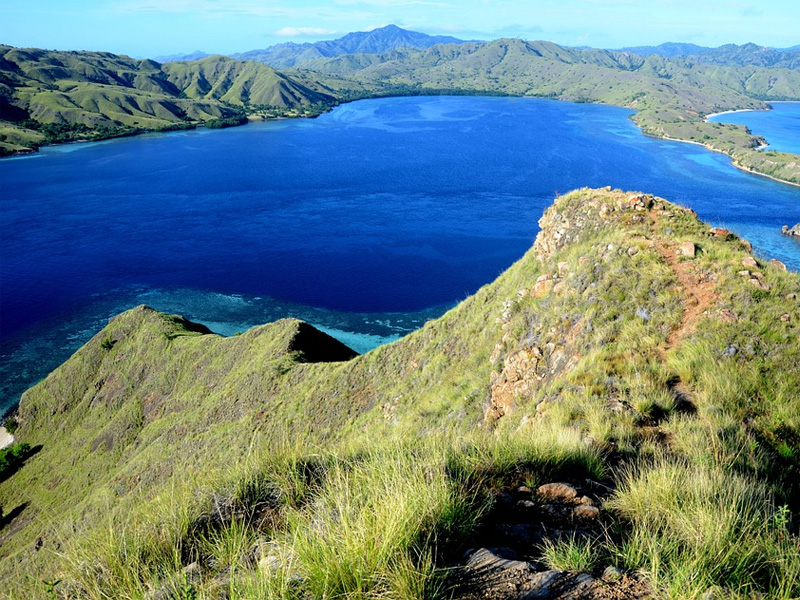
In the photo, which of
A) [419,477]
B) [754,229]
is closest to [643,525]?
[419,477]

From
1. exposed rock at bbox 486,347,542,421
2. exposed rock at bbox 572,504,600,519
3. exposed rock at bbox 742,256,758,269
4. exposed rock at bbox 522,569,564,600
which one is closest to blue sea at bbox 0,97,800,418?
exposed rock at bbox 486,347,542,421

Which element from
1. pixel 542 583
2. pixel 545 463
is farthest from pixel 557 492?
pixel 542 583

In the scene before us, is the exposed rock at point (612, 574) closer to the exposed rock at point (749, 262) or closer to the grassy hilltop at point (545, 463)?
the grassy hilltop at point (545, 463)

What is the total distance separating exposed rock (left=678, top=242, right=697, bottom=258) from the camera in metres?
16.8

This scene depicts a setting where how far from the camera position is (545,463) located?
6699mm

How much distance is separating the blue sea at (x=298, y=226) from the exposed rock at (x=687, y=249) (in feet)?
164

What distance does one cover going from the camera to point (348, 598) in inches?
150

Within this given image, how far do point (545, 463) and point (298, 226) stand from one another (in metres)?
108

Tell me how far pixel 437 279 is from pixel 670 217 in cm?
6443

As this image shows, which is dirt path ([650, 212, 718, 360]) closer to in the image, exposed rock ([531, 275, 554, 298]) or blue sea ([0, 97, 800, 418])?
exposed rock ([531, 275, 554, 298])

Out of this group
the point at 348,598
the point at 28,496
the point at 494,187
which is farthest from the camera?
the point at 494,187

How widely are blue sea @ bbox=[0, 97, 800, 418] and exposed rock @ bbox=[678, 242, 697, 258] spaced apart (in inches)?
1969

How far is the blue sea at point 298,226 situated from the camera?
76500mm

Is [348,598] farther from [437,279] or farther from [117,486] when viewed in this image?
[437,279]
